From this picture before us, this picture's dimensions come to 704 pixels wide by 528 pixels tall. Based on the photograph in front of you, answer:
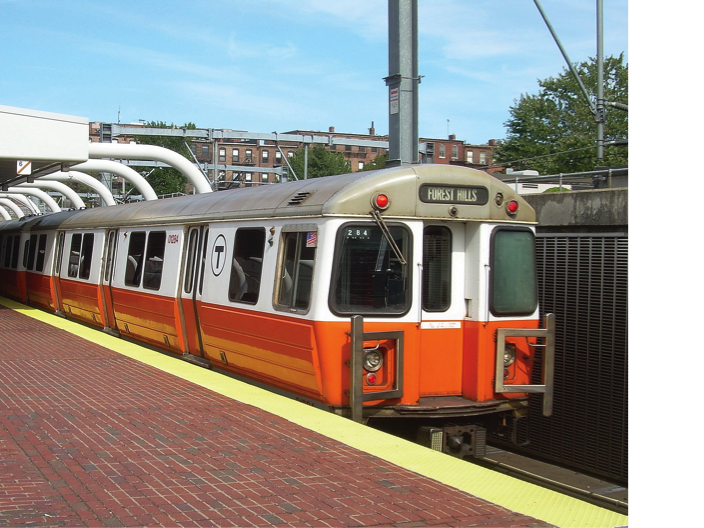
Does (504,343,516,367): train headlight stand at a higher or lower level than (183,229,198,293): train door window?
lower

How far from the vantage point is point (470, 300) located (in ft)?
27.3

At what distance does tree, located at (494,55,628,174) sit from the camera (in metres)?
53.3

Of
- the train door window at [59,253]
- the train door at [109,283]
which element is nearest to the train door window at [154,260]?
the train door at [109,283]

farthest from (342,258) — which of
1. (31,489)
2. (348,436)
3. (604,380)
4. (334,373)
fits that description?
(604,380)

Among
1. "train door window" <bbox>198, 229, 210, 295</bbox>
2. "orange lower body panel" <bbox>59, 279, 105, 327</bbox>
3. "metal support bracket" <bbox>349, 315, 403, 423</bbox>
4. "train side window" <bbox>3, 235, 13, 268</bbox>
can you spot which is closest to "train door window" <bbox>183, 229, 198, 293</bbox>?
"train door window" <bbox>198, 229, 210, 295</bbox>

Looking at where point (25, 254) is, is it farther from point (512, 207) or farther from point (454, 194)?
point (512, 207)

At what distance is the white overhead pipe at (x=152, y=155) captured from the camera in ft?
64.1

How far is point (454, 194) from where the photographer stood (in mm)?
8195

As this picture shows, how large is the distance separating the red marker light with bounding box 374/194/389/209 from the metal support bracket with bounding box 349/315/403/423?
3.47ft

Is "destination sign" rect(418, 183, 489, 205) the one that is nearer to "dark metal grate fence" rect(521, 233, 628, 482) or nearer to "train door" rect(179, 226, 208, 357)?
"dark metal grate fence" rect(521, 233, 628, 482)

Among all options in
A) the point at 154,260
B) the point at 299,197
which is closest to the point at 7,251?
the point at 154,260

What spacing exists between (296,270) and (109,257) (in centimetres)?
765

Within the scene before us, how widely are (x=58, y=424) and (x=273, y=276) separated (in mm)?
2519
